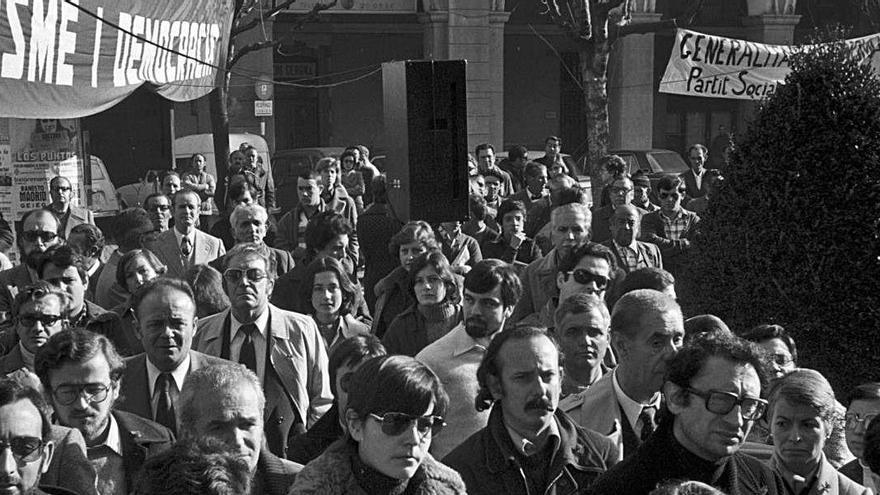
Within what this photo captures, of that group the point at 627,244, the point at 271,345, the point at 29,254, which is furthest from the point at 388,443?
the point at 627,244

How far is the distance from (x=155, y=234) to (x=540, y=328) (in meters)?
5.56

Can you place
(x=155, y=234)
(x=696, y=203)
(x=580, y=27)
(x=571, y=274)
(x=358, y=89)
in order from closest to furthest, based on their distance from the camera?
(x=571, y=274), (x=155, y=234), (x=696, y=203), (x=580, y=27), (x=358, y=89)

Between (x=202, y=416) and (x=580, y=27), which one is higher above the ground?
(x=580, y=27)

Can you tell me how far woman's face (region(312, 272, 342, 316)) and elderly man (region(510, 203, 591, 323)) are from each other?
1.27 metres

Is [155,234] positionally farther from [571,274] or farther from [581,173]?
[581,173]

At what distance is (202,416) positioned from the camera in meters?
4.83

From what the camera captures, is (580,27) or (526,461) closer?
(526,461)

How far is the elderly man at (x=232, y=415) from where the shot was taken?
190 inches

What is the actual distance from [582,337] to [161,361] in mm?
1840

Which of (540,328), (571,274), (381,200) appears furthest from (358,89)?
(540,328)

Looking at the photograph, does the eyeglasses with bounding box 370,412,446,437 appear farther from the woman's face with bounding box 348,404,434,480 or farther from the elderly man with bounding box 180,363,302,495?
the elderly man with bounding box 180,363,302,495

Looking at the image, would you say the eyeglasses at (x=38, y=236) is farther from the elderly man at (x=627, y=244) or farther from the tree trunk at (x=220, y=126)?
the tree trunk at (x=220, y=126)

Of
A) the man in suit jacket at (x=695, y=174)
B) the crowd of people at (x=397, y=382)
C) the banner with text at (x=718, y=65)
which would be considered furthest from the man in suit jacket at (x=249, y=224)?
the banner with text at (x=718, y=65)

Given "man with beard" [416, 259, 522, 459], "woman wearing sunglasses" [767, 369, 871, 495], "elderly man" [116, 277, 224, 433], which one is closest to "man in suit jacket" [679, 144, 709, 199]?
"man with beard" [416, 259, 522, 459]
